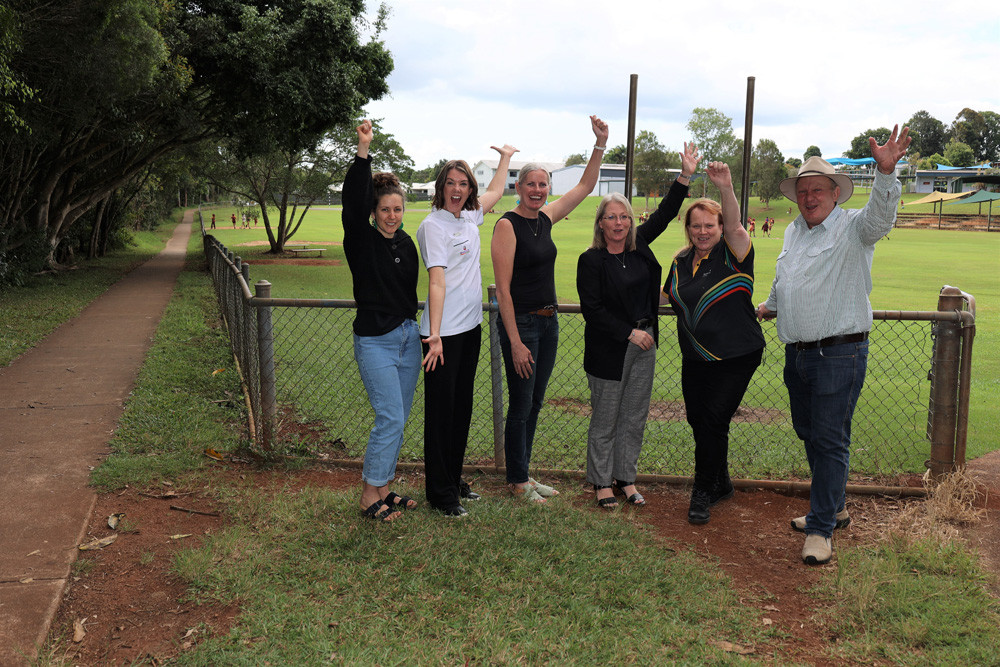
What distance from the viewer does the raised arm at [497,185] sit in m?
4.91

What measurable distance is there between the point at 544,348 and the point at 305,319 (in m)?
9.27

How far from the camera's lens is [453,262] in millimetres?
4359

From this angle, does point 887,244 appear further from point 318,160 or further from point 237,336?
point 237,336

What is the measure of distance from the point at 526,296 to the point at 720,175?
1.27m

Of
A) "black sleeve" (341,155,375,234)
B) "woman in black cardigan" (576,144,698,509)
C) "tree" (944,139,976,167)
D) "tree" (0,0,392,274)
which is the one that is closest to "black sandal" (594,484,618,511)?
"woman in black cardigan" (576,144,698,509)

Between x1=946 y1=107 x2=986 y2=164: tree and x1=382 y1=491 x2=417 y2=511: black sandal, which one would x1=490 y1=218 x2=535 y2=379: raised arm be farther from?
x1=946 y1=107 x2=986 y2=164: tree

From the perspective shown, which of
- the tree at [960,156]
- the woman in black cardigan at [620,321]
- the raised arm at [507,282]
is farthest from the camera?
the tree at [960,156]

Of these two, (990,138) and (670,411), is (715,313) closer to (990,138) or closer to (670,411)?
(670,411)

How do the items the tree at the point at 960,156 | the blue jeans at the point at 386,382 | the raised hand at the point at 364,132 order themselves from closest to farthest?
the raised hand at the point at 364,132 → the blue jeans at the point at 386,382 → the tree at the point at 960,156

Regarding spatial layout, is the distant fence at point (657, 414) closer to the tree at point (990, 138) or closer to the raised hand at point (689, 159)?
the raised hand at point (689, 159)

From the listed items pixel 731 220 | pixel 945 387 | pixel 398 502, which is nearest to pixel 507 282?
pixel 731 220

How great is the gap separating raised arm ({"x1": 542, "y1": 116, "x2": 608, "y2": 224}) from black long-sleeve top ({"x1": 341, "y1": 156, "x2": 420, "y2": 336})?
1028 millimetres

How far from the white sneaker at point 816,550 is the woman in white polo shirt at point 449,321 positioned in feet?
6.04

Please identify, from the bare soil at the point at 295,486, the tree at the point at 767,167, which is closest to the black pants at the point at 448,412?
the bare soil at the point at 295,486
